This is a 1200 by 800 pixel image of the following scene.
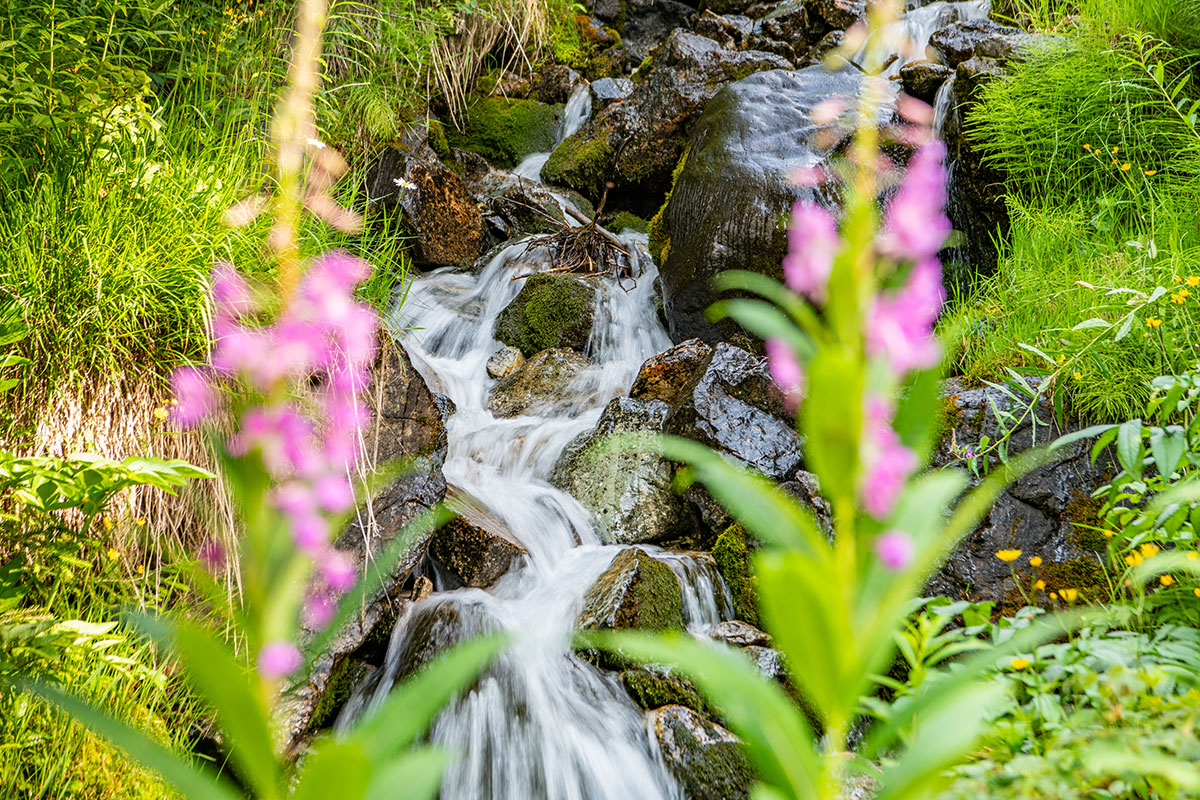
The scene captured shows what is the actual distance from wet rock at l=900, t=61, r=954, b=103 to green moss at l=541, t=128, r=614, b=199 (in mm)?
2529

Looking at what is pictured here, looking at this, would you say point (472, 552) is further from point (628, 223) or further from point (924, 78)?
point (924, 78)

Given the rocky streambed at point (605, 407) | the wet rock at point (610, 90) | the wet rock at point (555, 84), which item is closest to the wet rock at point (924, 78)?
the rocky streambed at point (605, 407)

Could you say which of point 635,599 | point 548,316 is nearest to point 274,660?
point 635,599

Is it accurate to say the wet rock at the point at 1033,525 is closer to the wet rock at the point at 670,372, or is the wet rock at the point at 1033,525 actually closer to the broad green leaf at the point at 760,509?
the wet rock at the point at 670,372

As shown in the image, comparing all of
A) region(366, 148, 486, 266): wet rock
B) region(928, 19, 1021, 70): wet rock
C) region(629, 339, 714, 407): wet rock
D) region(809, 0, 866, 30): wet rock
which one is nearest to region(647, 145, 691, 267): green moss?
region(629, 339, 714, 407): wet rock

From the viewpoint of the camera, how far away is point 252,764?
0.49 m

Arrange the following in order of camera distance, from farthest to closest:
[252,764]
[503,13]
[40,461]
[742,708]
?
1. [503,13]
2. [40,461]
3. [742,708]
4. [252,764]

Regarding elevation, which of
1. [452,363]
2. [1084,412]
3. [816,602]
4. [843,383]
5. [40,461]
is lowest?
[452,363]

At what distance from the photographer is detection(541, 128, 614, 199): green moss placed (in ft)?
20.0

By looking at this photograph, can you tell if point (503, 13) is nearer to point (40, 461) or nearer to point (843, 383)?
point (40, 461)

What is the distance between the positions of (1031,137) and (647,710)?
3393 mm

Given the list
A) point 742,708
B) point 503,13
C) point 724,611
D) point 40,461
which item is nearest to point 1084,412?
point 724,611

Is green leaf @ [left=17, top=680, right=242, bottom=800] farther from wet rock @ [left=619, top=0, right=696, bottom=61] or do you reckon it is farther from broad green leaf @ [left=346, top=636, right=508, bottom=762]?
wet rock @ [left=619, top=0, right=696, bottom=61]

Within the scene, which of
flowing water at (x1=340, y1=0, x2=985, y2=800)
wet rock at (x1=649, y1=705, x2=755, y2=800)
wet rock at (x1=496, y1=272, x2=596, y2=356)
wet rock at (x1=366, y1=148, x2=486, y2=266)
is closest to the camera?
wet rock at (x1=649, y1=705, x2=755, y2=800)
